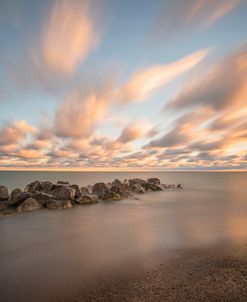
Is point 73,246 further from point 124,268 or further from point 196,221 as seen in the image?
point 196,221

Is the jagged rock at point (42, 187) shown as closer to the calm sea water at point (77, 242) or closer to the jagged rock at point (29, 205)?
the jagged rock at point (29, 205)

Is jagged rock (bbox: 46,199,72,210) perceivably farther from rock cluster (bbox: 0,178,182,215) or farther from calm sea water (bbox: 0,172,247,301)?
calm sea water (bbox: 0,172,247,301)

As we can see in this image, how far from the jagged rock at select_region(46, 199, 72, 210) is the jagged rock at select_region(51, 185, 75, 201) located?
1.23m

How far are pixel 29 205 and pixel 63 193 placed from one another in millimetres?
3753

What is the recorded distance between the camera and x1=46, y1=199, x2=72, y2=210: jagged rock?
16938 millimetres

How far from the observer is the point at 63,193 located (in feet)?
64.1

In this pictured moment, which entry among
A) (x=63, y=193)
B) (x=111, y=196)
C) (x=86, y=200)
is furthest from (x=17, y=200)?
(x=111, y=196)

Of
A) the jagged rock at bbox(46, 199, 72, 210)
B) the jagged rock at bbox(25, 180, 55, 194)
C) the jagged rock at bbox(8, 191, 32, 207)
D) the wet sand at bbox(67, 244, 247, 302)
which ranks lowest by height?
the wet sand at bbox(67, 244, 247, 302)

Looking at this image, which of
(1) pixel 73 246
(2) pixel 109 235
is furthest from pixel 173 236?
(1) pixel 73 246

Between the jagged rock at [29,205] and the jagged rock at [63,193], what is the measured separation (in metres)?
2.18

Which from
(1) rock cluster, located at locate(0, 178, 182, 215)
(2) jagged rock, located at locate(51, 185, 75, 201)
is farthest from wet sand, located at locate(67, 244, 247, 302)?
(2) jagged rock, located at locate(51, 185, 75, 201)

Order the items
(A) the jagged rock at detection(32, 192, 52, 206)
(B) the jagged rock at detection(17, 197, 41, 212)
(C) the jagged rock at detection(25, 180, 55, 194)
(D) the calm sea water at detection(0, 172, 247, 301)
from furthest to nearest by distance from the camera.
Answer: (C) the jagged rock at detection(25, 180, 55, 194) → (A) the jagged rock at detection(32, 192, 52, 206) → (B) the jagged rock at detection(17, 197, 41, 212) → (D) the calm sea water at detection(0, 172, 247, 301)

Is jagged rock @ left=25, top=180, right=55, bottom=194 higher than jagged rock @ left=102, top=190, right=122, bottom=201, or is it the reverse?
jagged rock @ left=25, top=180, right=55, bottom=194

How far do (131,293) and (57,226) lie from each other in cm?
784
